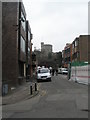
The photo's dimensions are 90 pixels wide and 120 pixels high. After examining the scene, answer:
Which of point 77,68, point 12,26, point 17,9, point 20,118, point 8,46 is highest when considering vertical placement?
point 17,9

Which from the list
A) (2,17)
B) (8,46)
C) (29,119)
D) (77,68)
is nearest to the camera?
(29,119)

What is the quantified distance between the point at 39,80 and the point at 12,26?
9.75 meters

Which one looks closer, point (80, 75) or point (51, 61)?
point (80, 75)

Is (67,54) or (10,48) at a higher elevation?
(67,54)

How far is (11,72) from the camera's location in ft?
85.5

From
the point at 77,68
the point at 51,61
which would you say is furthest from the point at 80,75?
the point at 51,61

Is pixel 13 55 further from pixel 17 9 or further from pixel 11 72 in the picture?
pixel 17 9

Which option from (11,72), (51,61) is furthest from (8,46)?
(51,61)

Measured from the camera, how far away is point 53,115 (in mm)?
9672

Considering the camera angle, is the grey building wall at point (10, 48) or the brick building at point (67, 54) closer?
the grey building wall at point (10, 48)

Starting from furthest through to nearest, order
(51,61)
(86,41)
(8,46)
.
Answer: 1. (51,61)
2. (86,41)
3. (8,46)

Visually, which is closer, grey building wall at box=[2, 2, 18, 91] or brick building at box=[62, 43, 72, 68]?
grey building wall at box=[2, 2, 18, 91]

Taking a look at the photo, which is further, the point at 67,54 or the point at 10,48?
the point at 67,54

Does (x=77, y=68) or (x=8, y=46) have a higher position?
(x=8, y=46)
